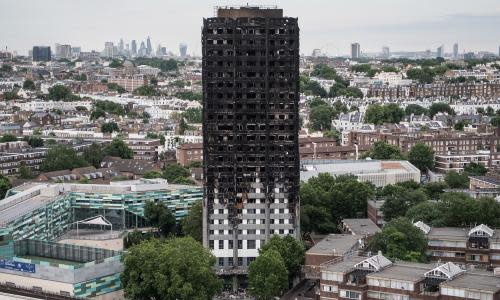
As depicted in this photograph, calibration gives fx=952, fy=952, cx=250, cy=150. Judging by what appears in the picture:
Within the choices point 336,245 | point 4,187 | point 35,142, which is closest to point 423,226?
point 336,245

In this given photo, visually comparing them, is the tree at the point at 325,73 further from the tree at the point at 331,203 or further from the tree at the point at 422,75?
the tree at the point at 331,203

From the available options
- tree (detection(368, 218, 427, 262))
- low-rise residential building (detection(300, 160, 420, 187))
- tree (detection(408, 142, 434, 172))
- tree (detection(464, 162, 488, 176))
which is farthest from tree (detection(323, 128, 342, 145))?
tree (detection(368, 218, 427, 262))

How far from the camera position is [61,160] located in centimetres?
6588

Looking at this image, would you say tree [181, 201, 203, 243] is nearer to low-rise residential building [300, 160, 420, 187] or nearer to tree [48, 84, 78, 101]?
low-rise residential building [300, 160, 420, 187]

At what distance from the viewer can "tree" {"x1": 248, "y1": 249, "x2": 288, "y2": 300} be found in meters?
34.8

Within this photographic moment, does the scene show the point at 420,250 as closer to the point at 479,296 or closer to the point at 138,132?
the point at 479,296

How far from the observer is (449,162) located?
225 feet

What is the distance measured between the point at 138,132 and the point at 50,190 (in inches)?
1607

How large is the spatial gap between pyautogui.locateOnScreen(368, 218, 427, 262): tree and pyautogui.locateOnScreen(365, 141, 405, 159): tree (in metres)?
31.3

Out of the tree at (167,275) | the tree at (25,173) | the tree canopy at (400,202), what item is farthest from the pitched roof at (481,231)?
the tree at (25,173)

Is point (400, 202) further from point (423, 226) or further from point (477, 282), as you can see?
Result: point (477, 282)

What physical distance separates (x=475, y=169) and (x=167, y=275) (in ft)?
118

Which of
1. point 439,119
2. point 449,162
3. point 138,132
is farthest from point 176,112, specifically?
point 449,162

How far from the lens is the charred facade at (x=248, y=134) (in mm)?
40281
